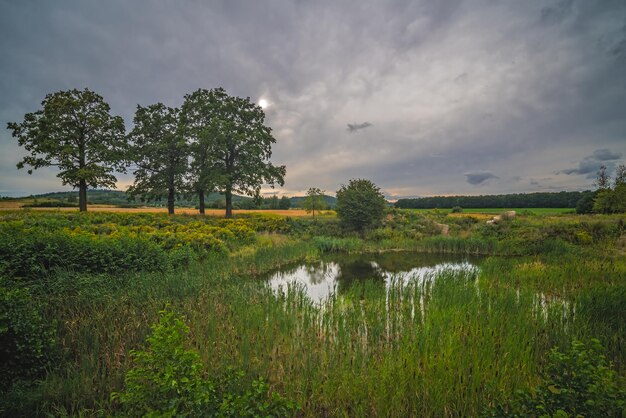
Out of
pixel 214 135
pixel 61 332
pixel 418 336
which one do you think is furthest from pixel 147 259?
pixel 214 135

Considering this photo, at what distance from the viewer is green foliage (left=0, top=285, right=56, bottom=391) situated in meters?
4.22

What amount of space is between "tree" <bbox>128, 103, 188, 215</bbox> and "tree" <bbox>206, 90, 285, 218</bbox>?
4.65 meters

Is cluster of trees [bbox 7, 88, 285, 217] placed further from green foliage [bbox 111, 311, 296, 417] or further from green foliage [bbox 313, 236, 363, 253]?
green foliage [bbox 111, 311, 296, 417]

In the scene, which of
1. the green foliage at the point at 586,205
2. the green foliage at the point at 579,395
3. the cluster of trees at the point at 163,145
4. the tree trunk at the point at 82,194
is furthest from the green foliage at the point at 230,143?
the green foliage at the point at 586,205

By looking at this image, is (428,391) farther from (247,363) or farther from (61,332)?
(61,332)

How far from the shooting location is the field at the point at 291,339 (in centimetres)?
381

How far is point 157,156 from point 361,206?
23.2 meters

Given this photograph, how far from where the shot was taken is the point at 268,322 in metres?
6.42

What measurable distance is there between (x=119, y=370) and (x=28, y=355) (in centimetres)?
127

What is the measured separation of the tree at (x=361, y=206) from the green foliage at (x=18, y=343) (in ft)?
85.7

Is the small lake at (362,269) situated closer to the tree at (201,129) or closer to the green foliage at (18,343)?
the green foliage at (18,343)

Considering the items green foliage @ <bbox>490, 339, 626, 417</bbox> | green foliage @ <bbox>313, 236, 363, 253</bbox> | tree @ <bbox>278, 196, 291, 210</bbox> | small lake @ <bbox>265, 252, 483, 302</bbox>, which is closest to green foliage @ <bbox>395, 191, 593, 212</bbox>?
tree @ <bbox>278, 196, 291, 210</bbox>

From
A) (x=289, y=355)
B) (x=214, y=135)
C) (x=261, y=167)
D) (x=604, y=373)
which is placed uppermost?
(x=214, y=135)

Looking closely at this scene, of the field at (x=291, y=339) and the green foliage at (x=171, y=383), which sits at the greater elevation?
the green foliage at (x=171, y=383)
